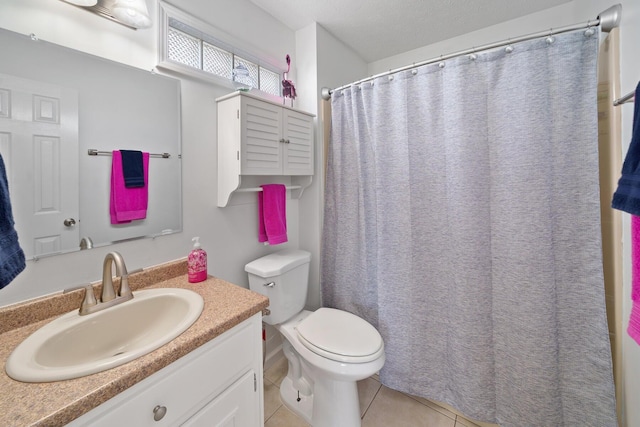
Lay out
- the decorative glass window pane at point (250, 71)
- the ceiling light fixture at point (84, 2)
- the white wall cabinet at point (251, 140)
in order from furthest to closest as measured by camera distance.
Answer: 1. the decorative glass window pane at point (250, 71)
2. the white wall cabinet at point (251, 140)
3. the ceiling light fixture at point (84, 2)

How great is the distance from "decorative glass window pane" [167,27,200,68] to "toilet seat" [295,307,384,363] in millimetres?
1527

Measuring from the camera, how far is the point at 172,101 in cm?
119

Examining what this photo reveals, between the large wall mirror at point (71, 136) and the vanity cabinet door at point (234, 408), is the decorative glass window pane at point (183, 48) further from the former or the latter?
the vanity cabinet door at point (234, 408)

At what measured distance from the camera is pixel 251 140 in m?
1.31

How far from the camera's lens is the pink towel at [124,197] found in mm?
1023

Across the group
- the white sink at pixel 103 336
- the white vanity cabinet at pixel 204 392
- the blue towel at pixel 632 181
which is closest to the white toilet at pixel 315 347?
the white vanity cabinet at pixel 204 392

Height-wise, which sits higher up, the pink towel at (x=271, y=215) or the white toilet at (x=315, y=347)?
the pink towel at (x=271, y=215)

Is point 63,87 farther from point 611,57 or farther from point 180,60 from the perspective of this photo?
point 611,57

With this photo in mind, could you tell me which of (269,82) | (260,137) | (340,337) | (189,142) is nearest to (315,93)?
(269,82)

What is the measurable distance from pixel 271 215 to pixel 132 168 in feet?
2.42

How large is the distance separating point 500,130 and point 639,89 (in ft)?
1.67

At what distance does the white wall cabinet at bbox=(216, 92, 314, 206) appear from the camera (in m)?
1.28

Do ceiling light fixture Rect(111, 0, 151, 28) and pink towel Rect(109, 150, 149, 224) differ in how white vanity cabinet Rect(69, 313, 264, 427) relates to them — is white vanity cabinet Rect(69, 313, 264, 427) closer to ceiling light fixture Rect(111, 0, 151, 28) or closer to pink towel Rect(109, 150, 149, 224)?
pink towel Rect(109, 150, 149, 224)

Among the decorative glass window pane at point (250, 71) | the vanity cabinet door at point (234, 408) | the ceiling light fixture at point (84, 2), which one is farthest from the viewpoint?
the decorative glass window pane at point (250, 71)
